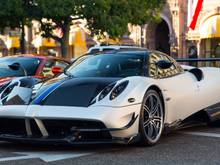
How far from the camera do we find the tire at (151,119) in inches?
237

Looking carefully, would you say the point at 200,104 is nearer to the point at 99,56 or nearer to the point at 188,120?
the point at 188,120

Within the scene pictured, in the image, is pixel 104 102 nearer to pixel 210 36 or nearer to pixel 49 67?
pixel 49 67

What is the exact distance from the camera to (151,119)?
629 centimetres

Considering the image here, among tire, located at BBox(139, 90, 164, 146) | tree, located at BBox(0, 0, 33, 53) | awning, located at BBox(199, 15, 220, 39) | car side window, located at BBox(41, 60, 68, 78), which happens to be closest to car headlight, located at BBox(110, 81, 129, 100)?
tire, located at BBox(139, 90, 164, 146)

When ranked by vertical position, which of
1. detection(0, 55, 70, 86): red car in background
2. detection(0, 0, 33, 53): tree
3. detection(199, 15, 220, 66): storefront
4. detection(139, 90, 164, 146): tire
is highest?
detection(0, 0, 33, 53): tree

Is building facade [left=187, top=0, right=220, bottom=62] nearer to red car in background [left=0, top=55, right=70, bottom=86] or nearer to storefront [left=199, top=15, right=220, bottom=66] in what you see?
storefront [left=199, top=15, right=220, bottom=66]

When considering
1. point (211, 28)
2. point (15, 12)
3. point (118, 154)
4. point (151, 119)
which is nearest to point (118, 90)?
Answer: point (151, 119)

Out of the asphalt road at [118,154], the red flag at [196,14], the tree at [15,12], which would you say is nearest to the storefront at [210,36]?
the red flag at [196,14]

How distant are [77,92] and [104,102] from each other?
384 mm

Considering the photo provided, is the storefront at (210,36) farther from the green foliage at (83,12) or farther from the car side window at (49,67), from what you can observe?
the car side window at (49,67)

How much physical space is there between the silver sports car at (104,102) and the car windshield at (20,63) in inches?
112

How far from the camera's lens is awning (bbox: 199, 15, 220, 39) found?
104 feet

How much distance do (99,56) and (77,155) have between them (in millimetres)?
1976

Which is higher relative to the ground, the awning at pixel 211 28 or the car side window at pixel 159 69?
the awning at pixel 211 28
